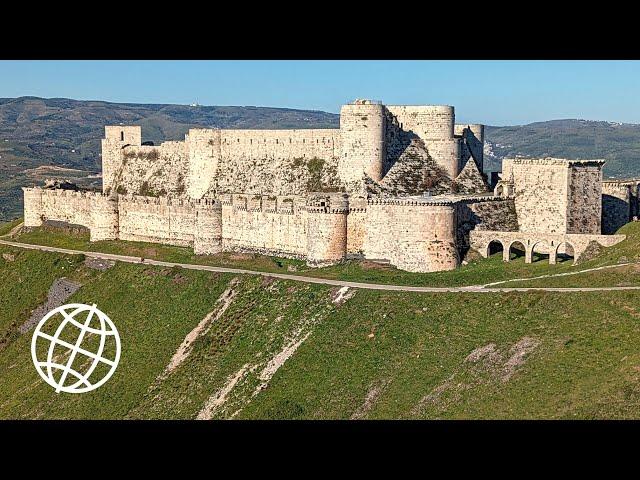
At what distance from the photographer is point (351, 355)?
36312 millimetres

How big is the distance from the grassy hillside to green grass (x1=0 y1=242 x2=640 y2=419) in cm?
7

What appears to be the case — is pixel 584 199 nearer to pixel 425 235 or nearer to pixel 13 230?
pixel 425 235

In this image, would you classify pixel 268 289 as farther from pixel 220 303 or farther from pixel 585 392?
pixel 585 392

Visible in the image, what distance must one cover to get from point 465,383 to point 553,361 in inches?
105

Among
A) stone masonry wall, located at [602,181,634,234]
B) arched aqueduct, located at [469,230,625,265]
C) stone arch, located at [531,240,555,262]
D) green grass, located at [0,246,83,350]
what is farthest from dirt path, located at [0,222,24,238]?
stone masonry wall, located at [602,181,634,234]

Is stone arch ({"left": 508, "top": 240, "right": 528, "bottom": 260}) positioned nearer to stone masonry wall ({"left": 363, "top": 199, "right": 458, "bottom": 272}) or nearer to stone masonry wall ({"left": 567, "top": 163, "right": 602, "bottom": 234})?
stone masonry wall ({"left": 567, "top": 163, "right": 602, "bottom": 234})

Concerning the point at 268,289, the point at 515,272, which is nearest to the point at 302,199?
the point at 268,289

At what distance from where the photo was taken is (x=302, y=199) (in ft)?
168

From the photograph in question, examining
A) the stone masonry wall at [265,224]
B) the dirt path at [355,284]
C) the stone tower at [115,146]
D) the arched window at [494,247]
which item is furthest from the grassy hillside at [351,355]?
the stone tower at [115,146]

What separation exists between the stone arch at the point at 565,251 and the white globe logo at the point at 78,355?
64.3 ft

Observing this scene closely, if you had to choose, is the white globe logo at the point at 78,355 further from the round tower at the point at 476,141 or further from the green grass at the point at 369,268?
the round tower at the point at 476,141

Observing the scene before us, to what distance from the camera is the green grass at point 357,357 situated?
29.5 m

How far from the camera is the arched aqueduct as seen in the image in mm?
45656

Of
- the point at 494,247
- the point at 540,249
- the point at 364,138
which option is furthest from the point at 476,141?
the point at 540,249
